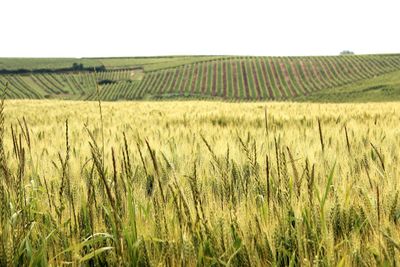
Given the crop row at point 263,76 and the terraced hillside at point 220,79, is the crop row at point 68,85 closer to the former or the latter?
the terraced hillside at point 220,79

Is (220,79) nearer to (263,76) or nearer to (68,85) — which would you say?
(263,76)

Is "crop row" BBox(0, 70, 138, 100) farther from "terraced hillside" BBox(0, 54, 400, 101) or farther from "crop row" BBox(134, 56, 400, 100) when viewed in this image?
"crop row" BBox(134, 56, 400, 100)

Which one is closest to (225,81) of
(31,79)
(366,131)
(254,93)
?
(254,93)

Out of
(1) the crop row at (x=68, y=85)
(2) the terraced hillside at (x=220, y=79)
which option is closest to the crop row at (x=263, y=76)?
(2) the terraced hillside at (x=220, y=79)

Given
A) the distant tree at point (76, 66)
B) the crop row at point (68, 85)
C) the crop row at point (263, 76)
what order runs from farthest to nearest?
1. the distant tree at point (76, 66)
2. the crop row at point (68, 85)
3. the crop row at point (263, 76)

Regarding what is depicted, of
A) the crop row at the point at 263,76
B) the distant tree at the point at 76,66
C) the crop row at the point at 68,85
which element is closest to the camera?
the crop row at the point at 263,76

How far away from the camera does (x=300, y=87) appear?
65.1m

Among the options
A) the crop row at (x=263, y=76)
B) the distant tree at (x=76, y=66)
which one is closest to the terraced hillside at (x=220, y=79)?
the crop row at (x=263, y=76)

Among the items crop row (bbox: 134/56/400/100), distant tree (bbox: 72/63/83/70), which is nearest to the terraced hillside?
crop row (bbox: 134/56/400/100)

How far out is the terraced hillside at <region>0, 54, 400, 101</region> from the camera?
64.9 metres

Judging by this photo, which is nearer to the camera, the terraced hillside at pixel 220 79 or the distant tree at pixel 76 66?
the terraced hillside at pixel 220 79

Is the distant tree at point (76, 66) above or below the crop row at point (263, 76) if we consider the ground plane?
Result: above

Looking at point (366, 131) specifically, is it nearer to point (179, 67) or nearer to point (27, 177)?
point (27, 177)

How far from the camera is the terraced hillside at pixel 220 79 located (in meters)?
64.9
